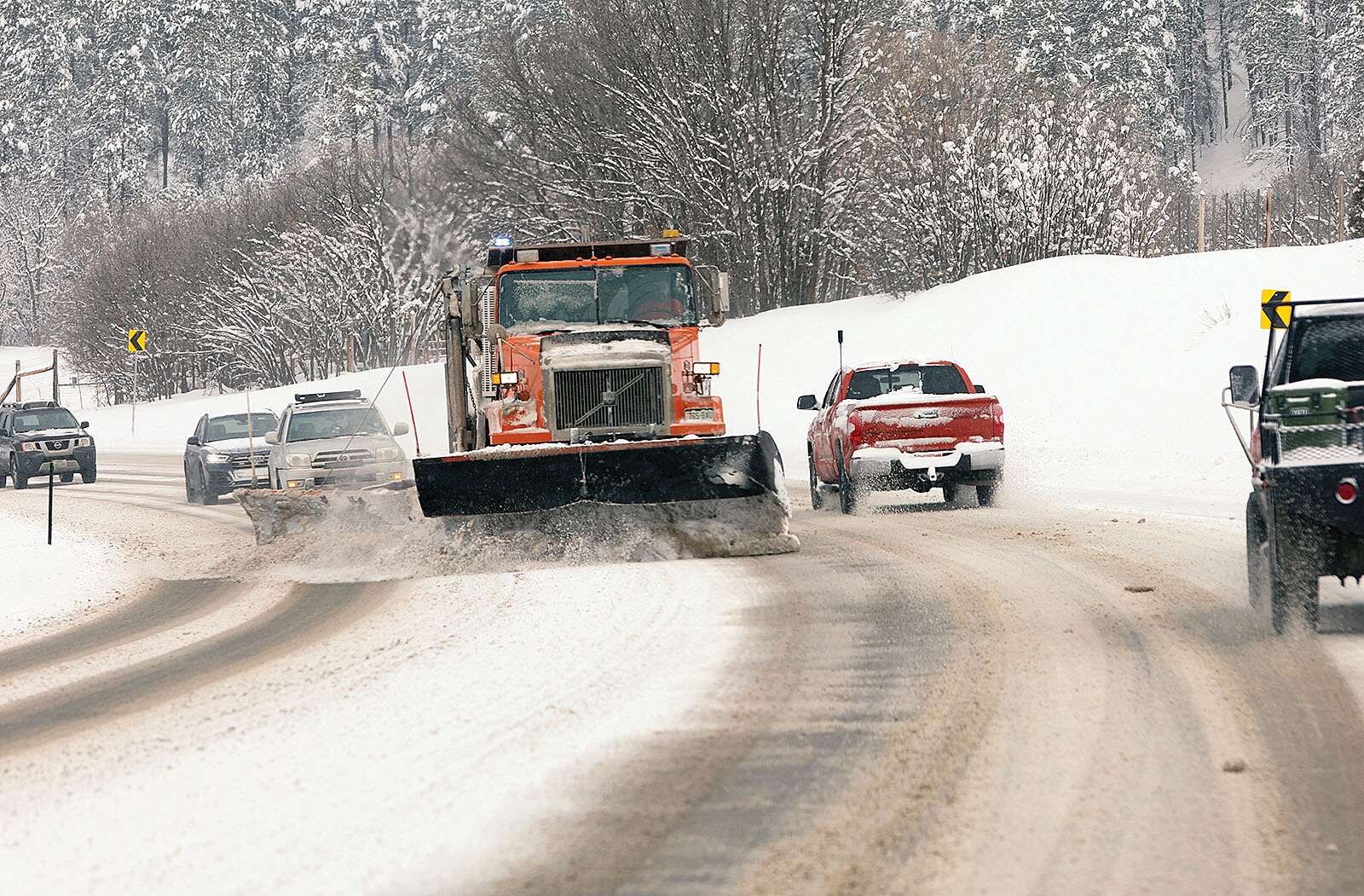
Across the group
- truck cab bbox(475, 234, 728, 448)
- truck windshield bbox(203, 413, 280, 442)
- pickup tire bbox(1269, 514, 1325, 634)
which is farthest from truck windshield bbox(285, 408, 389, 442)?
pickup tire bbox(1269, 514, 1325, 634)

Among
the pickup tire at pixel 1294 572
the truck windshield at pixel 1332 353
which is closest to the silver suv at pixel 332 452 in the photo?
the truck windshield at pixel 1332 353

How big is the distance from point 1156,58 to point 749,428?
75341 millimetres

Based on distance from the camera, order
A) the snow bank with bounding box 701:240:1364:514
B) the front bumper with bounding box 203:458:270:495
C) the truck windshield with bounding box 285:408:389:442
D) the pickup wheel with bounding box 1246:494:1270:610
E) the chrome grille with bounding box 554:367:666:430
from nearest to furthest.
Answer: the pickup wheel with bounding box 1246:494:1270:610, the chrome grille with bounding box 554:367:666:430, the snow bank with bounding box 701:240:1364:514, the truck windshield with bounding box 285:408:389:442, the front bumper with bounding box 203:458:270:495

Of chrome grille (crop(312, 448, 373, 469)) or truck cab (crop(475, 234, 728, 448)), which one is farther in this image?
chrome grille (crop(312, 448, 373, 469))

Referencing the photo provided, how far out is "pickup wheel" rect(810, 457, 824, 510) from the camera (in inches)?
761

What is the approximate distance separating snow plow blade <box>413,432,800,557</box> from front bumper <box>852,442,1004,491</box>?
11.2ft

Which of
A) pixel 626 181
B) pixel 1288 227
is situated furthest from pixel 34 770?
pixel 1288 227

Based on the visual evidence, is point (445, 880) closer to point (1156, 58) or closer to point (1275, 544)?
point (1275, 544)

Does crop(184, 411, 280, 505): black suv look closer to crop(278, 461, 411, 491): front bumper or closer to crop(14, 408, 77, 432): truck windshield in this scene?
crop(278, 461, 411, 491): front bumper

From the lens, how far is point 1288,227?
5112 cm

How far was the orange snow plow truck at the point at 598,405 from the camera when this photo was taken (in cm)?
1365

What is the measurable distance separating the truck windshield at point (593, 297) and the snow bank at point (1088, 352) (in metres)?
5.75

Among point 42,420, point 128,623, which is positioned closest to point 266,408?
point 42,420

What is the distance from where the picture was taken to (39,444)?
33.0 meters
